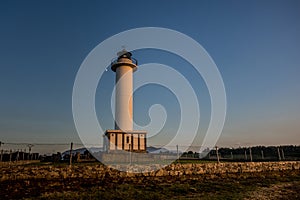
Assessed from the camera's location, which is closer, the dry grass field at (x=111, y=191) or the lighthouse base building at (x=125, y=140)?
the dry grass field at (x=111, y=191)

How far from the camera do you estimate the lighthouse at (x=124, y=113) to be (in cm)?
2091

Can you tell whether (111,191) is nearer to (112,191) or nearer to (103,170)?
(112,191)

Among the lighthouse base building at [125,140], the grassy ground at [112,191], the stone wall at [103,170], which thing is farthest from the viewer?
the lighthouse base building at [125,140]

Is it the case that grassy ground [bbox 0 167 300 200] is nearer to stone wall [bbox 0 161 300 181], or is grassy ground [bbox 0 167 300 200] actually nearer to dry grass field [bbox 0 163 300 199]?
dry grass field [bbox 0 163 300 199]

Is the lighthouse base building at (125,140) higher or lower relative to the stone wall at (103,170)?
higher

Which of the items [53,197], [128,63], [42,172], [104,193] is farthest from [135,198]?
[128,63]

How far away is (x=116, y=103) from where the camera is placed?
2330 centimetres

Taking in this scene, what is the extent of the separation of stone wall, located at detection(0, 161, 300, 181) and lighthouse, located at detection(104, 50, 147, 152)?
25.1 ft

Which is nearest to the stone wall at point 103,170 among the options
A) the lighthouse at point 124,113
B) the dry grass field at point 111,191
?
the dry grass field at point 111,191

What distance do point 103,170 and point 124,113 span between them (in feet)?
39.4

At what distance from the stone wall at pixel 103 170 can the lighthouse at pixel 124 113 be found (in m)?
7.66

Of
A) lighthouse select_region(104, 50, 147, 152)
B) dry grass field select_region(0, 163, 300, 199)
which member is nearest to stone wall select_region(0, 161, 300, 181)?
dry grass field select_region(0, 163, 300, 199)

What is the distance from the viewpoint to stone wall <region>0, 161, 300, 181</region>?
942 cm

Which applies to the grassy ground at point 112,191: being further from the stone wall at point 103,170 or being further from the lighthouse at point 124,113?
the lighthouse at point 124,113
